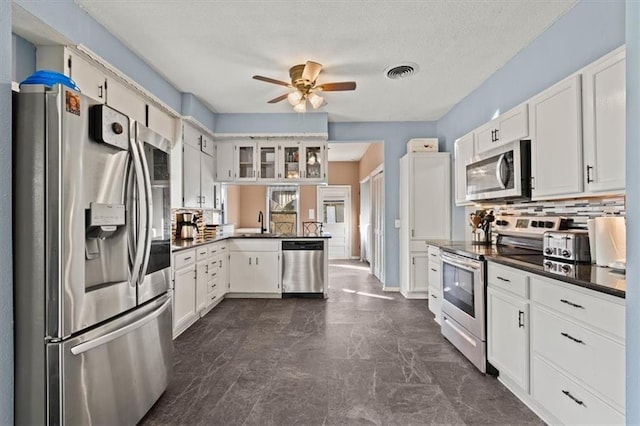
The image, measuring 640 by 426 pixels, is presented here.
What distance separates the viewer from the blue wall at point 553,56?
78.2 inches

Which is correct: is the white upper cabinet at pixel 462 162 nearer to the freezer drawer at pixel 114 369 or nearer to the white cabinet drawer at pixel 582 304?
the white cabinet drawer at pixel 582 304

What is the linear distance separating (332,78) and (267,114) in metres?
1.56

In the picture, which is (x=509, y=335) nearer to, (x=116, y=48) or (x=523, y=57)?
(x=523, y=57)

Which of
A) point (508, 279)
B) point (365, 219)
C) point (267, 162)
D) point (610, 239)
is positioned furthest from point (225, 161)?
point (610, 239)

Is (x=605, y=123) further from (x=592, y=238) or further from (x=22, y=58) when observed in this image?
(x=22, y=58)

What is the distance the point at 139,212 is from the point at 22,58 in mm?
1456

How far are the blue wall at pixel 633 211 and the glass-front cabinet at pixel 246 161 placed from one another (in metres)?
4.44

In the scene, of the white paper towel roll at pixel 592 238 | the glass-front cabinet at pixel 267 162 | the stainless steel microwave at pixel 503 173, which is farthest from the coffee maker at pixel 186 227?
the white paper towel roll at pixel 592 238

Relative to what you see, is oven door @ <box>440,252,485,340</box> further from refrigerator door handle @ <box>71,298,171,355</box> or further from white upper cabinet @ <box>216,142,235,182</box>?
white upper cabinet @ <box>216,142,235,182</box>

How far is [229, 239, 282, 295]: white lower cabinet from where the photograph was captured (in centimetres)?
458

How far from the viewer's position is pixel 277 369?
2.49m

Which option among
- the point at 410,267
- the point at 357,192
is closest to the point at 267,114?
the point at 410,267

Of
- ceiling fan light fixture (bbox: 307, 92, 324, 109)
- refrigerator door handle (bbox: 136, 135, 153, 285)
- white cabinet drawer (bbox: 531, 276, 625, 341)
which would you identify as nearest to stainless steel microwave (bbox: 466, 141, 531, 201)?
white cabinet drawer (bbox: 531, 276, 625, 341)

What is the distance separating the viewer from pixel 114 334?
1587mm
